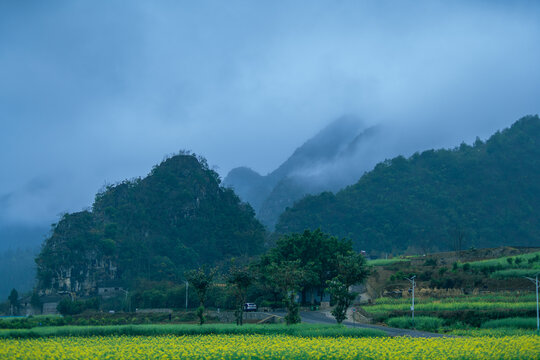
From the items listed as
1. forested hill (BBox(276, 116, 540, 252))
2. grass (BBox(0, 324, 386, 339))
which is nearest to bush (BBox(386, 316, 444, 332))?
grass (BBox(0, 324, 386, 339))

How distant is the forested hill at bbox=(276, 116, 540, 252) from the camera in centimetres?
16588

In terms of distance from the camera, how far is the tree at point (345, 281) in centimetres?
4662

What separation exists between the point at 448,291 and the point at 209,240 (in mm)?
87004

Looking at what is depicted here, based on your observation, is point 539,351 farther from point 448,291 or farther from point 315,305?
point 315,305

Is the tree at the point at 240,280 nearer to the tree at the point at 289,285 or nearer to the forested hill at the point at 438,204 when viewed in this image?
the tree at the point at 289,285

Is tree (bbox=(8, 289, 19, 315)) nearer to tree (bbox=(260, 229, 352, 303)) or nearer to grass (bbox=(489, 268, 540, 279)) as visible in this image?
tree (bbox=(260, 229, 352, 303))

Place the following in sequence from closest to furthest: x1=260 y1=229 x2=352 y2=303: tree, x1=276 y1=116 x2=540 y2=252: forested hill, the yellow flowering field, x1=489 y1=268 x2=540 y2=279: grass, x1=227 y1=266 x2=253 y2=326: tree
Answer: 1. the yellow flowering field
2. x1=227 y1=266 x2=253 y2=326: tree
3. x1=489 y1=268 x2=540 y2=279: grass
4. x1=260 y1=229 x2=352 y2=303: tree
5. x1=276 y1=116 x2=540 y2=252: forested hill

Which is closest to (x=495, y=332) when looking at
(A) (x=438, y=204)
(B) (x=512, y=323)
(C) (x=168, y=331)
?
(B) (x=512, y=323)

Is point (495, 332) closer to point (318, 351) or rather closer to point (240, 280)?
point (318, 351)

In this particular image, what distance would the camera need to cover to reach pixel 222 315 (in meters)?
71.7

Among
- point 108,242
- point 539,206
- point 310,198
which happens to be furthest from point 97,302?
point 539,206

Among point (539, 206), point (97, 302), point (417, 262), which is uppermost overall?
point (539, 206)

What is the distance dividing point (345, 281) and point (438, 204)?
135 meters

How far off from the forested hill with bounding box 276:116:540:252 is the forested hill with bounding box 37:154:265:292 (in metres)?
27.7
